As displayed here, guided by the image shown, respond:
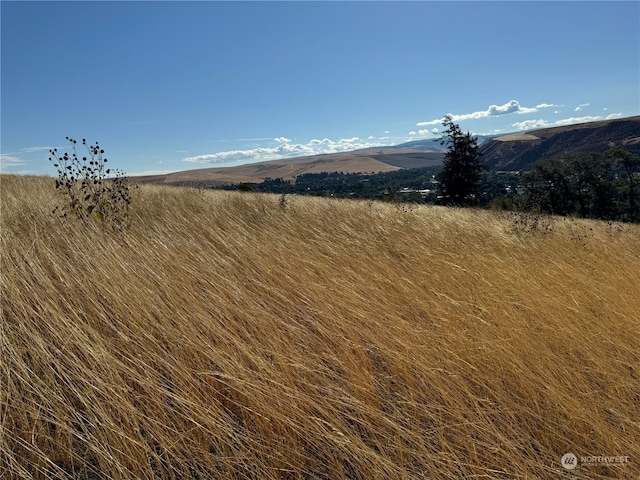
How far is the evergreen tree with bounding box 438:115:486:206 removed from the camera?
35406mm

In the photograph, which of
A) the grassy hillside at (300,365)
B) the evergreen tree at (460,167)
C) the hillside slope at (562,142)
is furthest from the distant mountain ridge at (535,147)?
the grassy hillside at (300,365)

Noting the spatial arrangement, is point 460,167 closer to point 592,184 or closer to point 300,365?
point 592,184

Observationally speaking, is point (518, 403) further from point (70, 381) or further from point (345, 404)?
point (70, 381)

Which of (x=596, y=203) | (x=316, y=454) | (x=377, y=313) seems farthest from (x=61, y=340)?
(x=596, y=203)

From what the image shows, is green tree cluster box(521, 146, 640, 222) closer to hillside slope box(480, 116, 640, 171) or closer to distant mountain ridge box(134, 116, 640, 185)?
distant mountain ridge box(134, 116, 640, 185)

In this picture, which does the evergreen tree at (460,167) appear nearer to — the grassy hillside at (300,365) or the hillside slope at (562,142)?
the grassy hillside at (300,365)

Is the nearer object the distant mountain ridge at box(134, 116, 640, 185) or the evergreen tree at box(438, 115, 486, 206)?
the evergreen tree at box(438, 115, 486, 206)

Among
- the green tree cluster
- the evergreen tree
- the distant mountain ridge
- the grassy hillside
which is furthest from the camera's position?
the distant mountain ridge

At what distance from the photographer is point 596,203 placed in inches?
1679

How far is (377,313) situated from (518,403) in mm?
1013

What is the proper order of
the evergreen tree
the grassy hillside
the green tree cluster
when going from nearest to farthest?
the grassy hillside → the evergreen tree → the green tree cluster

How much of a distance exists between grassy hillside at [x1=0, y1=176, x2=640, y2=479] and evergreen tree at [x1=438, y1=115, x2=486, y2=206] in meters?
34.5

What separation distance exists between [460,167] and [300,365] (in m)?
38.2

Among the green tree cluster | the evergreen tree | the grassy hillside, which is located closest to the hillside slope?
the green tree cluster
